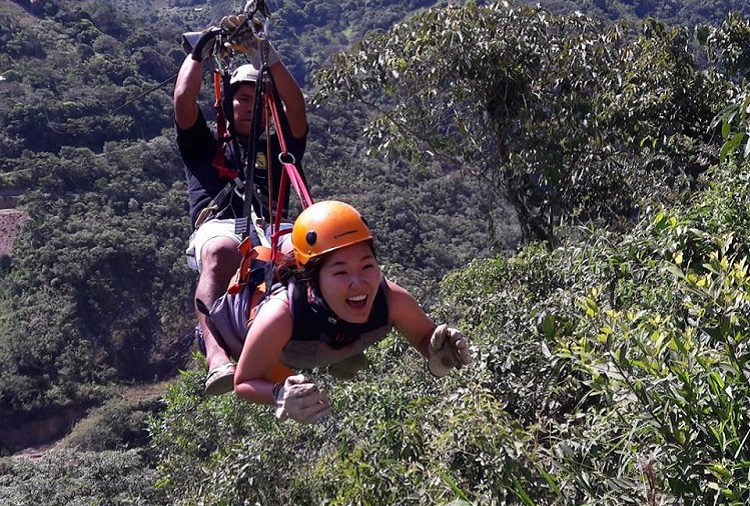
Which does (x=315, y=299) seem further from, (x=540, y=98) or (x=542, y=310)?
(x=540, y=98)

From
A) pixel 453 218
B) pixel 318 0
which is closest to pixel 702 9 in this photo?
pixel 453 218

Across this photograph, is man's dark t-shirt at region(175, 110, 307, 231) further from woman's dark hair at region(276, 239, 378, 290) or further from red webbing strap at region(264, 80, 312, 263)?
woman's dark hair at region(276, 239, 378, 290)

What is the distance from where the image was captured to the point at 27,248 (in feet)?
99.3

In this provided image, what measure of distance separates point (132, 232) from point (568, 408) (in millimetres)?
26864

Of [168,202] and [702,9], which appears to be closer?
[168,202]

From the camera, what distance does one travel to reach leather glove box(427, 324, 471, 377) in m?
2.89

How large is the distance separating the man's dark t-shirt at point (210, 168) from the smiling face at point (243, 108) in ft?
0.27

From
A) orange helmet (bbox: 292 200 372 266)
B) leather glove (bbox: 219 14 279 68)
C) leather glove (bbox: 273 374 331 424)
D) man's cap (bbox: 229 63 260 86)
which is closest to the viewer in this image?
leather glove (bbox: 273 374 331 424)

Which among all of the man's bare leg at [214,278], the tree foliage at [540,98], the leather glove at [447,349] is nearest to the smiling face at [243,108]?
the man's bare leg at [214,278]

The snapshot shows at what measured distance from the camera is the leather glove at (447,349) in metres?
2.89

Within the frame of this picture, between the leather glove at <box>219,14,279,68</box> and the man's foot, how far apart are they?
116 cm

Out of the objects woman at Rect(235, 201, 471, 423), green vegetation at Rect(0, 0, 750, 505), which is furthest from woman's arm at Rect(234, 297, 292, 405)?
green vegetation at Rect(0, 0, 750, 505)

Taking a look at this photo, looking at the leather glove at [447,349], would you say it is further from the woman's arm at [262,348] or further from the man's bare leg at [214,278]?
the man's bare leg at [214,278]

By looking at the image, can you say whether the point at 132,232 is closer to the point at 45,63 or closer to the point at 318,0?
the point at 45,63
